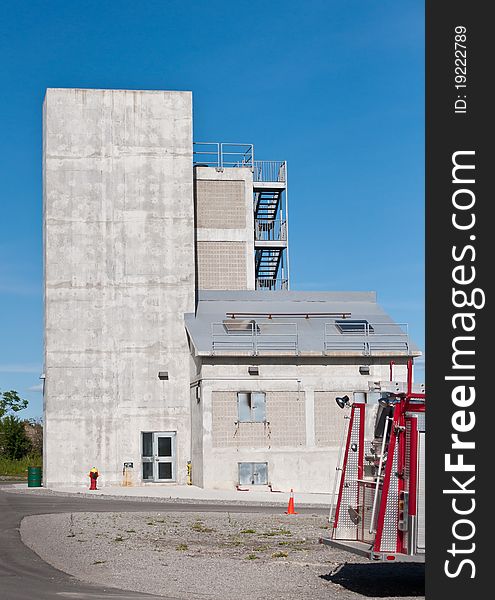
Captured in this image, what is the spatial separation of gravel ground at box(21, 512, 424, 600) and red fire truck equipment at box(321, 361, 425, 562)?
898 millimetres

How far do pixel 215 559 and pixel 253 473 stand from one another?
20960 millimetres

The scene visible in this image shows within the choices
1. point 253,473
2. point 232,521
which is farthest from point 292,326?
point 232,521

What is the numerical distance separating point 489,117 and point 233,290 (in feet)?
121

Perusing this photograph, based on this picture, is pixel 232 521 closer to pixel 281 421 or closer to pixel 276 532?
pixel 276 532

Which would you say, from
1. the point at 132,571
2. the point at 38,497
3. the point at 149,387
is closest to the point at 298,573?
the point at 132,571

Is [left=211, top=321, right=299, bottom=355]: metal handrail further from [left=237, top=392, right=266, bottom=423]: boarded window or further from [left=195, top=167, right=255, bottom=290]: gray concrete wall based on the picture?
[left=195, top=167, right=255, bottom=290]: gray concrete wall

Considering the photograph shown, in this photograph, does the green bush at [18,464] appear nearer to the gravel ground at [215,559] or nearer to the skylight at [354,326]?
the skylight at [354,326]

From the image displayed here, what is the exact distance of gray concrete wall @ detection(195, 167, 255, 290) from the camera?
49.0 metres

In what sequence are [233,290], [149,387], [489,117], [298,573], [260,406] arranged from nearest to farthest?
[489,117] → [298,573] → [260,406] → [149,387] → [233,290]

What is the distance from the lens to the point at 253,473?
38.6m

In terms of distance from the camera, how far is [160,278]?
141 feet

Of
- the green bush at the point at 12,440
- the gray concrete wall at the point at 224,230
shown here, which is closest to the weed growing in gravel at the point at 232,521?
the gray concrete wall at the point at 224,230

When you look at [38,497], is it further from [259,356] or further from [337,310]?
[337,310]

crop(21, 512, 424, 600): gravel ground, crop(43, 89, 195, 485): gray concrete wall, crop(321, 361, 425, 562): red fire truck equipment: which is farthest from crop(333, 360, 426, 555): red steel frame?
crop(43, 89, 195, 485): gray concrete wall
